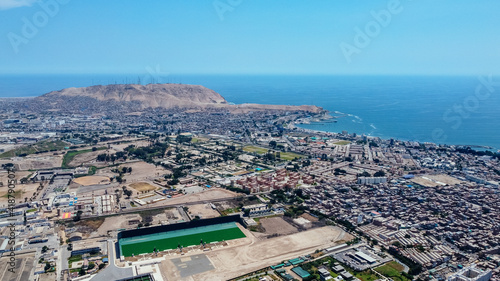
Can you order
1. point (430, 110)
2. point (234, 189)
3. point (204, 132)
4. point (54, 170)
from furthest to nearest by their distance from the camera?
point (430, 110), point (204, 132), point (54, 170), point (234, 189)

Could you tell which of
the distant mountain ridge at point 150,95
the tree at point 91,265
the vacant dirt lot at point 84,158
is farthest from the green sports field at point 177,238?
the distant mountain ridge at point 150,95

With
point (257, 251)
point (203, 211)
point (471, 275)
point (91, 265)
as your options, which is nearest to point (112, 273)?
point (91, 265)

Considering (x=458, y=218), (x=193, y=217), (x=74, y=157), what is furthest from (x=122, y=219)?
(x=458, y=218)

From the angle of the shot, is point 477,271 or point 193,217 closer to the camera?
point 477,271

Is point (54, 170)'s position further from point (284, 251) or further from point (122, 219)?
point (284, 251)

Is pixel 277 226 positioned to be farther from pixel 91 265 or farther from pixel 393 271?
pixel 91 265

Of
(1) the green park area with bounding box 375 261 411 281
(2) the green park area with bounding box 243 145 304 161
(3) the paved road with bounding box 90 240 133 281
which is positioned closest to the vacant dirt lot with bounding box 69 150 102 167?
(2) the green park area with bounding box 243 145 304 161

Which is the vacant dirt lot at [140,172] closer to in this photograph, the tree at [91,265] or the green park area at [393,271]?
the tree at [91,265]
